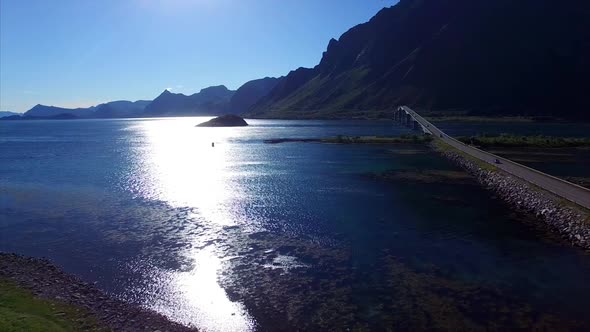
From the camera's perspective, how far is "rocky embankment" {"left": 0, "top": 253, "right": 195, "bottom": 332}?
72.3 ft

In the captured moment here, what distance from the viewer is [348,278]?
2864 centimetres

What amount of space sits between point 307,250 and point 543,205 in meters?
26.7

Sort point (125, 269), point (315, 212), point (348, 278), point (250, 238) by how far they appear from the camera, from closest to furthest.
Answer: point (348, 278) → point (125, 269) → point (250, 238) → point (315, 212)

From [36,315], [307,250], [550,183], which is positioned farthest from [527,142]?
[36,315]

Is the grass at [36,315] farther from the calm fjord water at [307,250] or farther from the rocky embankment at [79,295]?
the calm fjord water at [307,250]

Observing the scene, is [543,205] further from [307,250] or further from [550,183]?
[307,250]

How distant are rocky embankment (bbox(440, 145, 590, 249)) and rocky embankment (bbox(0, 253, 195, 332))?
32705 millimetres

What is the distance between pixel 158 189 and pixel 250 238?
30.0 meters

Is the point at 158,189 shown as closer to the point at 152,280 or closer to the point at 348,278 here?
the point at 152,280

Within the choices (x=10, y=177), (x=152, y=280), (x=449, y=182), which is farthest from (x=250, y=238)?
(x=10, y=177)

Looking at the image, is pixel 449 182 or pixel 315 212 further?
pixel 449 182

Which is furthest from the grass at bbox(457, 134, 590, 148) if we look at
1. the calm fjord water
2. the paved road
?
the calm fjord water

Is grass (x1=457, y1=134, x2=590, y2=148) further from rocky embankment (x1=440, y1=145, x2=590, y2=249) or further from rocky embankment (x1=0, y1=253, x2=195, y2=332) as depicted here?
rocky embankment (x1=0, y1=253, x2=195, y2=332)

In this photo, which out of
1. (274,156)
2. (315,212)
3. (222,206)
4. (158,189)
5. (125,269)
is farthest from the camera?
(274,156)
